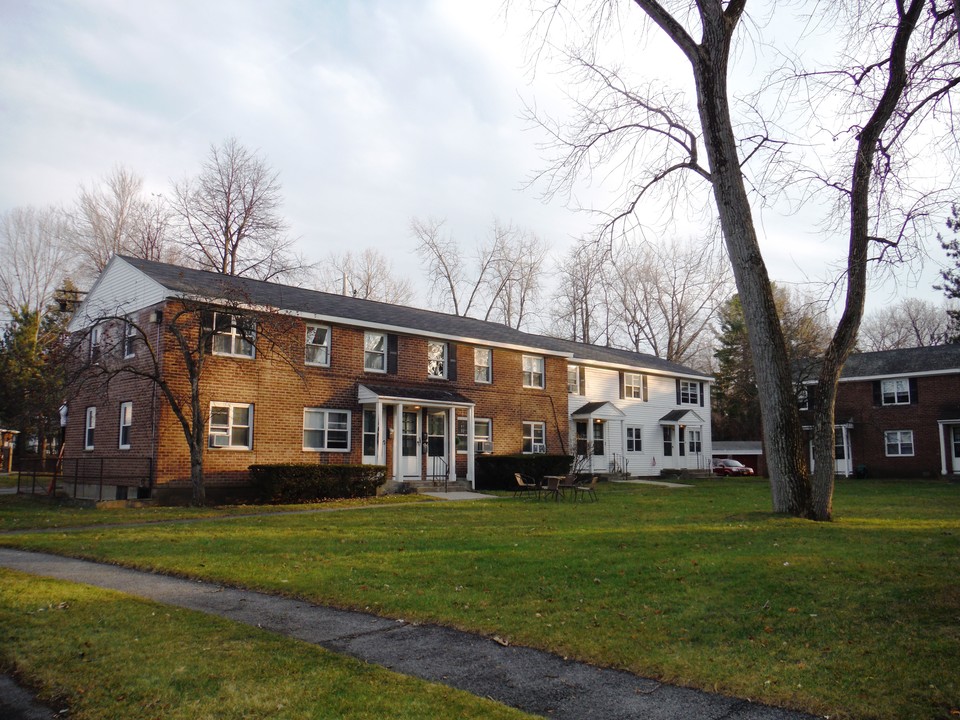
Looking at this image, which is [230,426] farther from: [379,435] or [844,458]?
[844,458]

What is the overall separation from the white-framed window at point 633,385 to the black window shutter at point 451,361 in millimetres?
12414

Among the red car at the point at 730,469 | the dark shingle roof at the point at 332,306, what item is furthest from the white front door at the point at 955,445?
the dark shingle roof at the point at 332,306

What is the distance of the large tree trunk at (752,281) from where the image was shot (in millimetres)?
13062

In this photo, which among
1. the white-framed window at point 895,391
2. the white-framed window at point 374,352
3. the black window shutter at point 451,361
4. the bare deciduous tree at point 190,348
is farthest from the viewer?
the white-framed window at point 895,391

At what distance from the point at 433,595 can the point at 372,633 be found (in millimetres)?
1316

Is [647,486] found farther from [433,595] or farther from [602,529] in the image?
[433,595]

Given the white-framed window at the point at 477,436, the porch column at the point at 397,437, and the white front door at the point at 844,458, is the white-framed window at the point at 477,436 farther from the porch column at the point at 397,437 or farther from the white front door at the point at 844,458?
the white front door at the point at 844,458

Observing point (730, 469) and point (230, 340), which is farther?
point (730, 469)

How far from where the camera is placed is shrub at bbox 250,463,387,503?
19.9 metres

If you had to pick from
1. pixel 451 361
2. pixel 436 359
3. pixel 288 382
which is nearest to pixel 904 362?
pixel 451 361

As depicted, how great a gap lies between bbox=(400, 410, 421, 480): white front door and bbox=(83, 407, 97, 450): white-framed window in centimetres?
952

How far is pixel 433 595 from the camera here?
764cm

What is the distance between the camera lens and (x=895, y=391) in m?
39.2

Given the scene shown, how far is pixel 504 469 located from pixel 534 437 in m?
3.93
